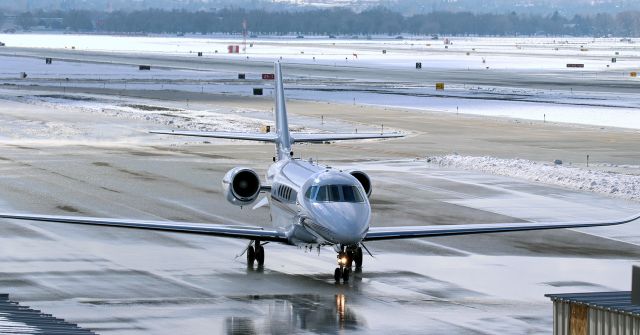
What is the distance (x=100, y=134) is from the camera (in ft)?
247

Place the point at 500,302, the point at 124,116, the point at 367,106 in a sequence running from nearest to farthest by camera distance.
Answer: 1. the point at 500,302
2. the point at 124,116
3. the point at 367,106

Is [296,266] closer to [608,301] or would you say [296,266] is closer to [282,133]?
[282,133]

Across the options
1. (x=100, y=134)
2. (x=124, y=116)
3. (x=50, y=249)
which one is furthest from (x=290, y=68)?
(x=50, y=249)

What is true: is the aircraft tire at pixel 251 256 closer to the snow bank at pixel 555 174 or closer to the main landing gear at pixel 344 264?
the main landing gear at pixel 344 264

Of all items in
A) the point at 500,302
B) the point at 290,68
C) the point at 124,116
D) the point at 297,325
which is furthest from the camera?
the point at 290,68

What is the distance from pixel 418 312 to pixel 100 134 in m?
49.0

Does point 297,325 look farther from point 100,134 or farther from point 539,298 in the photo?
point 100,134

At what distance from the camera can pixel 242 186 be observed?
3406 centimetres

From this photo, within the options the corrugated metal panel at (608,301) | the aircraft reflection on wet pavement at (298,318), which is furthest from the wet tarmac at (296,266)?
the corrugated metal panel at (608,301)

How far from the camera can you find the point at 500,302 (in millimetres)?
29688

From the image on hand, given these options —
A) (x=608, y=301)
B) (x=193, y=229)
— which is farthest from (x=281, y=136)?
(x=608, y=301)

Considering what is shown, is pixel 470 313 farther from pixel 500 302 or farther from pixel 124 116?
pixel 124 116

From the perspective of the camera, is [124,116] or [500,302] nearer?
[500,302]

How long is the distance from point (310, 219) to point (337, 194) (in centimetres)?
82
